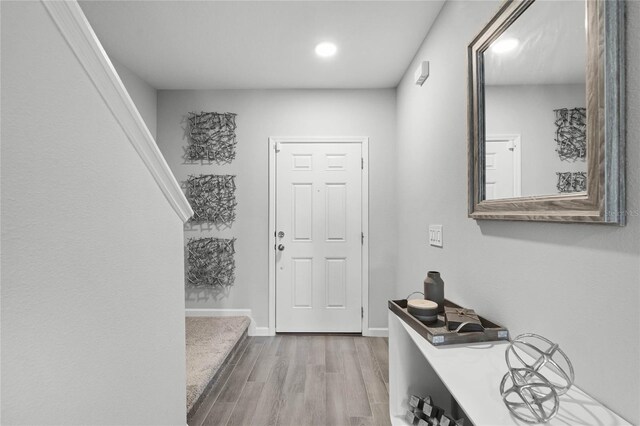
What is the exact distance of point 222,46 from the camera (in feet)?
8.32

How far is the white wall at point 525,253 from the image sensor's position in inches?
32.1

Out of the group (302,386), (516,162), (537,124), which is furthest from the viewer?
(302,386)

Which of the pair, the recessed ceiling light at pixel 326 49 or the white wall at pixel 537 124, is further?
the recessed ceiling light at pixel 326 49

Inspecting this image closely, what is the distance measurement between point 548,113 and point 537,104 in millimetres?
74

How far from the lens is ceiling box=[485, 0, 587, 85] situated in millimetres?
956

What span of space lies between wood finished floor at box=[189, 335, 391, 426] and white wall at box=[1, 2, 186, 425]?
98 centimetres

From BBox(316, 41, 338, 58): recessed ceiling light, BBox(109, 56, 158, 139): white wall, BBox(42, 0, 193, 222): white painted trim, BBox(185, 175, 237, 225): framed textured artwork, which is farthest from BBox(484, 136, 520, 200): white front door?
BBox(109, 56, 158, 139): white wall

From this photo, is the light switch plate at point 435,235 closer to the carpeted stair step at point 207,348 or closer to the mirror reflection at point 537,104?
the mirror reflection at point 537,104

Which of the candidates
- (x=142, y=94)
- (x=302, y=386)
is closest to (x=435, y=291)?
Result: (x=302, y=386)

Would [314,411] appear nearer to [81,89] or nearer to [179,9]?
[81,89]

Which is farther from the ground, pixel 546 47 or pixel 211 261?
pixel 546 47

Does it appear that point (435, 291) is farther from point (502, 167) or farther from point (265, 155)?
point (265, 155)

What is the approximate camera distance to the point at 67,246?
0.78 m

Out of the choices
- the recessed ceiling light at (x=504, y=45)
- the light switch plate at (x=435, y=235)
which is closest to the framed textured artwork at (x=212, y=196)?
the light switch plate at (x=435, y=235)
